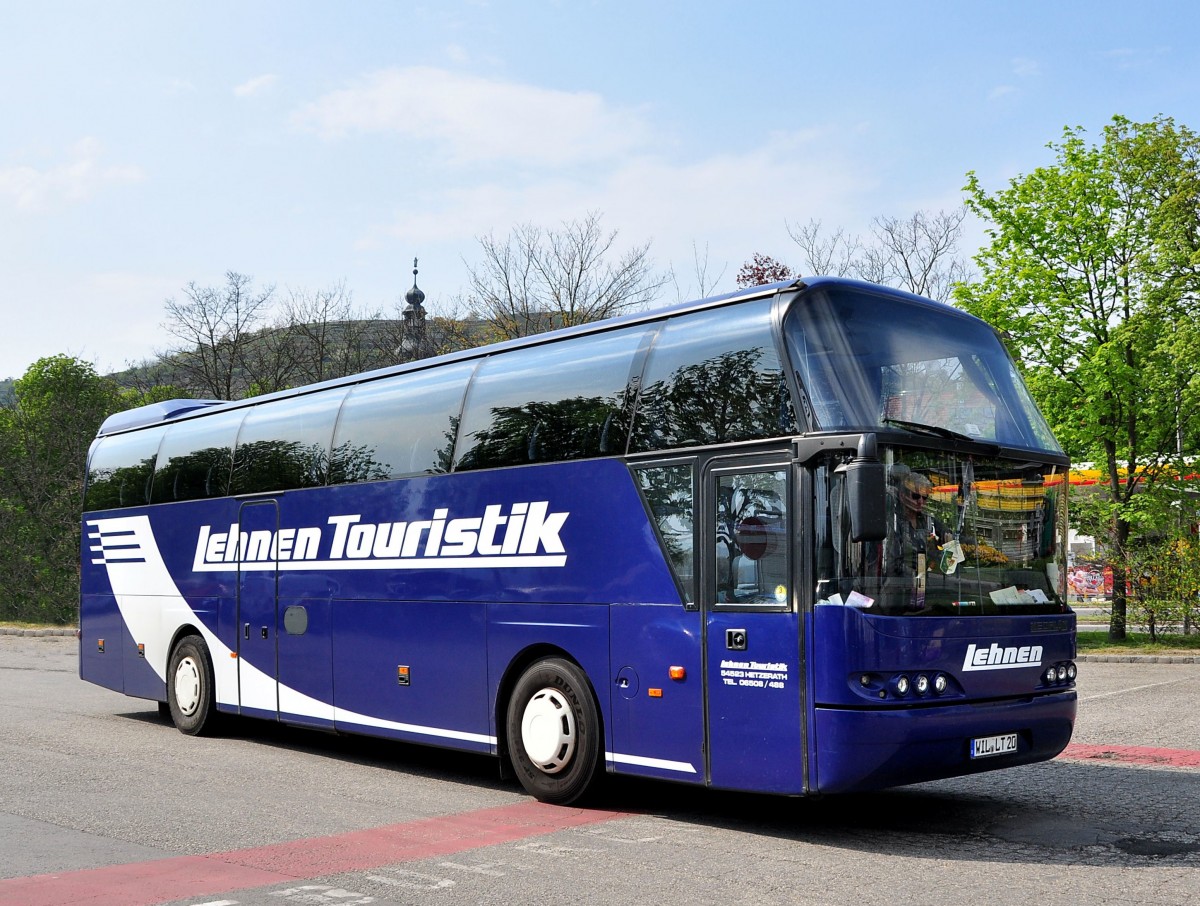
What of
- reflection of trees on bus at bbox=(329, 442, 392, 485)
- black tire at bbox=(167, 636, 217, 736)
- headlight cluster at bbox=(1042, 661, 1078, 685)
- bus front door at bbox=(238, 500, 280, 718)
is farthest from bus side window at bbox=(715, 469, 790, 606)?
black tire at bbox=(167, 636, 217, 736)

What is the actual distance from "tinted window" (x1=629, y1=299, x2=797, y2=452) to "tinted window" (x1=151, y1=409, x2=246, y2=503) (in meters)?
6.57

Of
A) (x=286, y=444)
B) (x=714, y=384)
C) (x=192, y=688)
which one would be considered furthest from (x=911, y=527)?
(x=192, y=688)

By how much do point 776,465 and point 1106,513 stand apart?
72.8 feet

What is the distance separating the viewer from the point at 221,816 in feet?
29.6

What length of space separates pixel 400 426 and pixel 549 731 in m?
3.34

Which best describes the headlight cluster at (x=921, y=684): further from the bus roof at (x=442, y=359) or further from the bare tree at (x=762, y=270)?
the bare tree at (x=762, y=270)

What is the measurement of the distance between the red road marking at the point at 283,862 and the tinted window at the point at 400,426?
3.30m

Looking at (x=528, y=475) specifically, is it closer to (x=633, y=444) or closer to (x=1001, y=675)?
(x=633, y=444)

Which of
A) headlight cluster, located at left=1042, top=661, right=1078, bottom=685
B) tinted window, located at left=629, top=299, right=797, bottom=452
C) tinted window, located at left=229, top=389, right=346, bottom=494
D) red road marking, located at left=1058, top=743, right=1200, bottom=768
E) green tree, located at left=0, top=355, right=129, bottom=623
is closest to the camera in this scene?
tinted window, located at left=629, top=299, right=797, bottom=452

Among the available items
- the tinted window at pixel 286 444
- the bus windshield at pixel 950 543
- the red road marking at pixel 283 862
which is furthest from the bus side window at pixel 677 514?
the tinted window at pixel 286 444

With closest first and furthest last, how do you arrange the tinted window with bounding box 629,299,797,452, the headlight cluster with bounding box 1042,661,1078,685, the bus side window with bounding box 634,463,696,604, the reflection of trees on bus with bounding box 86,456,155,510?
the tinted window with bounding box 629,299,797,452
the bus side window with bounding box 634,463,696,604
the headlight cluster with bounding box 1042,661,1078,685
the reflection of trees on bus with bounding box 86,456,155,510

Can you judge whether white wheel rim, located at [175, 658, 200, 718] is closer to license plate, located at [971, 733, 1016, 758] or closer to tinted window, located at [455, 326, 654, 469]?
tinted window, located at [455, 326, 654, 469]

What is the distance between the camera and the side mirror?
292 inches

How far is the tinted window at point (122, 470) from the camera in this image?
1559cm
